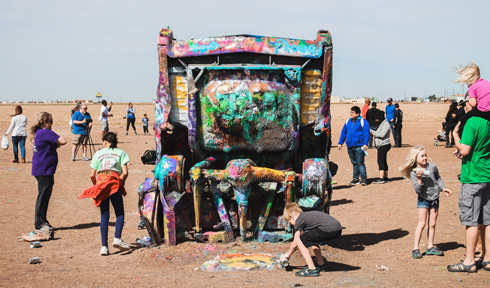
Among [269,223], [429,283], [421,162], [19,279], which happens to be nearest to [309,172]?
[269,223]

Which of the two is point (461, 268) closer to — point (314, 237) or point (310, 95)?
point (314, 237)

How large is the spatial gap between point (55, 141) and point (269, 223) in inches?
137

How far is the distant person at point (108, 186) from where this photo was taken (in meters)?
5.73

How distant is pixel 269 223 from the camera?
5.86m

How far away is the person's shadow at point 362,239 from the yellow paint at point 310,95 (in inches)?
70.2

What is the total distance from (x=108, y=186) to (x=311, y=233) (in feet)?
8.73

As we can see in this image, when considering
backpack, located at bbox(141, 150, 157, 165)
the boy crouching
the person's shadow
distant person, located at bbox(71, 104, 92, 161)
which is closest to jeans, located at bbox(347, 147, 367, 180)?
the person's shadow

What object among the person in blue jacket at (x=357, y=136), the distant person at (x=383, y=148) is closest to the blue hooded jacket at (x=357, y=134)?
the person in blue jacket at (x=357, y=136)

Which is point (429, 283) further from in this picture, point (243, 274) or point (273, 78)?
point (273, 78)

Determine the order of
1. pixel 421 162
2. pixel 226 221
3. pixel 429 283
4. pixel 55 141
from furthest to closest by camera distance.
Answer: pixel 55 141
pixel 226 221
pixel 421 162
pixel 429 283

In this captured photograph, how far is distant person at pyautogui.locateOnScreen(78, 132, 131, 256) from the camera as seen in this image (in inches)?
226

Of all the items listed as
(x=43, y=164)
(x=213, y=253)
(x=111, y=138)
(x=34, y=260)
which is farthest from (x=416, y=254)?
(x=43, y=164)

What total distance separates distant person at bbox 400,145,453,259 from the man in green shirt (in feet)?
1.46

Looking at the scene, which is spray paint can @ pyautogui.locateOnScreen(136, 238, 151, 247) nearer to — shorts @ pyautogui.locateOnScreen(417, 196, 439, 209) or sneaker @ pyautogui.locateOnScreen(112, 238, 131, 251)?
sneaker @ pyautogui.locateOnScreen(112, 238, 131, 251)
